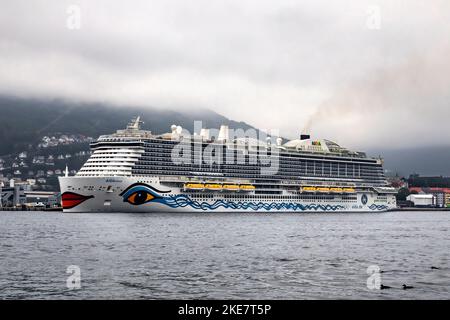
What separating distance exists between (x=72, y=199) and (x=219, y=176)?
97.7ft

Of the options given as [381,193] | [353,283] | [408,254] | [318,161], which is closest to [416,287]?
[353,283]

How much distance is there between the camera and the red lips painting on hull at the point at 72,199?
4205 inches

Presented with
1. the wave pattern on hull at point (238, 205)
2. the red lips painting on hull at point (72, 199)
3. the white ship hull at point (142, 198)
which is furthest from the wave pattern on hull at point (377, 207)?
the red lips painting on hull at point (72, 199)

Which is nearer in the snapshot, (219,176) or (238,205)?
(238,205)

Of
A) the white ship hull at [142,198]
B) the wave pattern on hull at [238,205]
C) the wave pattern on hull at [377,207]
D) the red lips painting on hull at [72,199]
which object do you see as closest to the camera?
the white ship hull at [142,198]

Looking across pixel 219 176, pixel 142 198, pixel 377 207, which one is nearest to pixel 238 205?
pixel 219 176

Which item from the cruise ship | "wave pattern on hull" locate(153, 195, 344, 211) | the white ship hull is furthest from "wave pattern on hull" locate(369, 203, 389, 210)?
the white ship hull

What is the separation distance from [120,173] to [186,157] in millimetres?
16180

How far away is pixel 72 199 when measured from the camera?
108m

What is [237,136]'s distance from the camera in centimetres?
13812

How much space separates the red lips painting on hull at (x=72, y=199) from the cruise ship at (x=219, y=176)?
0.52 feet

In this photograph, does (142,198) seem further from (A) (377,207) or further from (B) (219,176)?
(A) (377,207)

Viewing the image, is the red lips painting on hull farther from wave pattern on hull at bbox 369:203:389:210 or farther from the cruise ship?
wave pattern on hull at bbox 369:203:389:210

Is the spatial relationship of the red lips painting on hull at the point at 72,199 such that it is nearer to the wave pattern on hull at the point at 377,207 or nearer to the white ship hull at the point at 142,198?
the white ship hull at the point at 142,198
